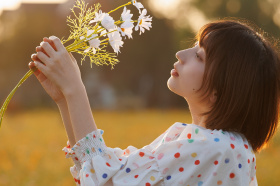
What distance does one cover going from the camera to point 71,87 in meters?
1.91

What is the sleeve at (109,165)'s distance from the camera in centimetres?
187

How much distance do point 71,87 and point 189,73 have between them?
48 cm

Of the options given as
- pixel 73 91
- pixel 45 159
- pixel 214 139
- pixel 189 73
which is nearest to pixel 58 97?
pixel 73 91

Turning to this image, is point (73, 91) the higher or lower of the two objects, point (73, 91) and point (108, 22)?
the lower

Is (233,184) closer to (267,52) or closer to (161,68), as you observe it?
(267,52)

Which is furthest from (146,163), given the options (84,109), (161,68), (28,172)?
(161,68)

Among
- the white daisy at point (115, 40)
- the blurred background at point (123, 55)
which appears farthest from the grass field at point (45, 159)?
the blurred background at point (123, 55)

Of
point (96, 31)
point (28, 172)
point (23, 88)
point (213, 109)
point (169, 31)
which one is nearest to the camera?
point (96, 31)

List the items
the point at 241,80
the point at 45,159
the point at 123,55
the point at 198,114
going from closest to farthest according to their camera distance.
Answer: the point at 241,80
the point at 198,114
the point at 45,159
the point at 123,55

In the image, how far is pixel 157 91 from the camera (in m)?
24.9

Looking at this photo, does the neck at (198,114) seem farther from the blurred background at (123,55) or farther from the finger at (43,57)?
the blurred background at (123,55)

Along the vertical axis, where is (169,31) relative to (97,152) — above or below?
above

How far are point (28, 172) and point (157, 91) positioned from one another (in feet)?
64.6

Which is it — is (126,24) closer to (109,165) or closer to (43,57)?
(43,57)
